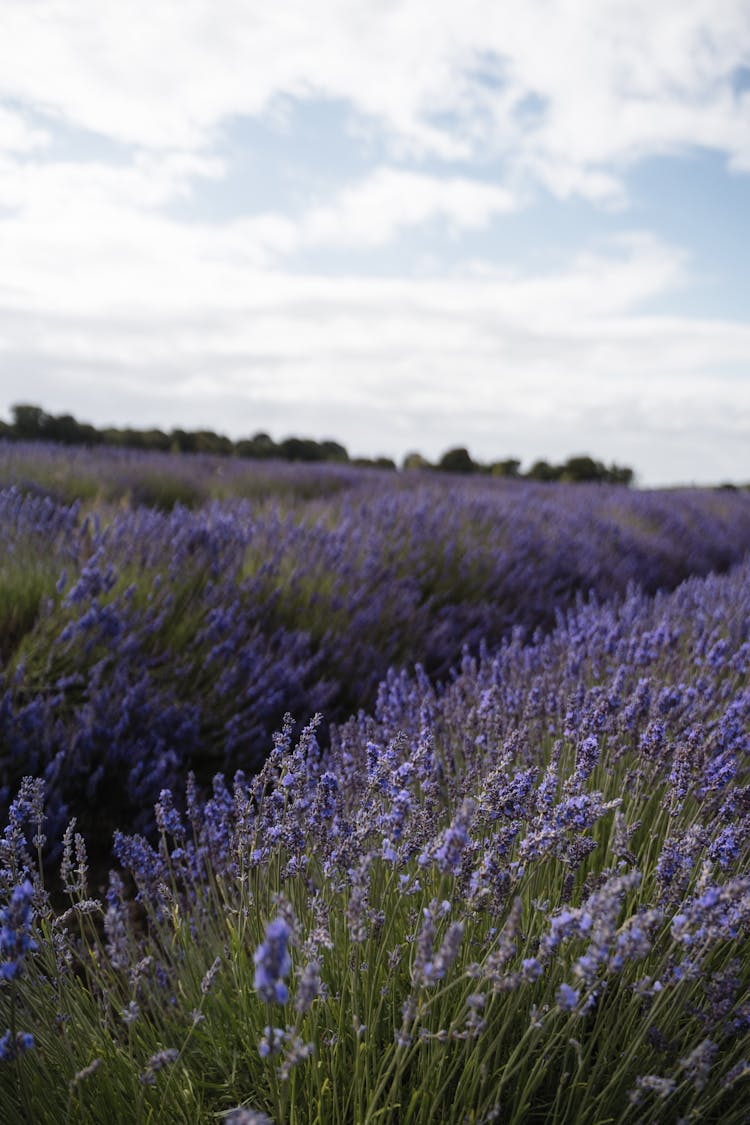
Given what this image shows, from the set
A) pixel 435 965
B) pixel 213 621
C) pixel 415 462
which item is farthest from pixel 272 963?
pixel 415 462

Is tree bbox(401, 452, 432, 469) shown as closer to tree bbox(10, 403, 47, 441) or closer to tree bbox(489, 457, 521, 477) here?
tree bbox(489, 457, 521, 477)

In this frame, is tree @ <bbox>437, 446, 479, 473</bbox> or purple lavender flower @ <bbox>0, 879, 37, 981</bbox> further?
tree @ <bbox>437, 446, 479, 473</bbox>

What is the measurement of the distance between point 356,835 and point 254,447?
56.9ft

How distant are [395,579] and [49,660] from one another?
219 centimetres

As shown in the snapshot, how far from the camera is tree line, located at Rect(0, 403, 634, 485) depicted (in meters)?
14.9

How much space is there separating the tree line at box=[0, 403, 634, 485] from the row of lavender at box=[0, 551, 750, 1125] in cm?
1260

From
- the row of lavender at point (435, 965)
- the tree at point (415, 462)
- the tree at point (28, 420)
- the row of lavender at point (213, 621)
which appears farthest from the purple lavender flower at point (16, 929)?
the tree at point (415, 462)

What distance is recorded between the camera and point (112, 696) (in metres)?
2.96

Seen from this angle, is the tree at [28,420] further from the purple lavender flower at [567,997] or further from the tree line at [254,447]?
the purple lavender flower at [567,997]

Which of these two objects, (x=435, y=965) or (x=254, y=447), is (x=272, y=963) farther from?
(x=254, y=447)

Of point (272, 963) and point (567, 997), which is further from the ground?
point (272, 963)

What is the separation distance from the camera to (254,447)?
18.4 meters

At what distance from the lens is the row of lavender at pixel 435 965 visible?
1221 millimetres

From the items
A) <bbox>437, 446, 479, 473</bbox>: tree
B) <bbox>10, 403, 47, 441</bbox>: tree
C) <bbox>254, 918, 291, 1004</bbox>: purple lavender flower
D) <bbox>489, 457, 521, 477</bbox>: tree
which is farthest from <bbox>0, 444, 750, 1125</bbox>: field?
<bbox>489, 457, 521, 477</bbox>: tree
